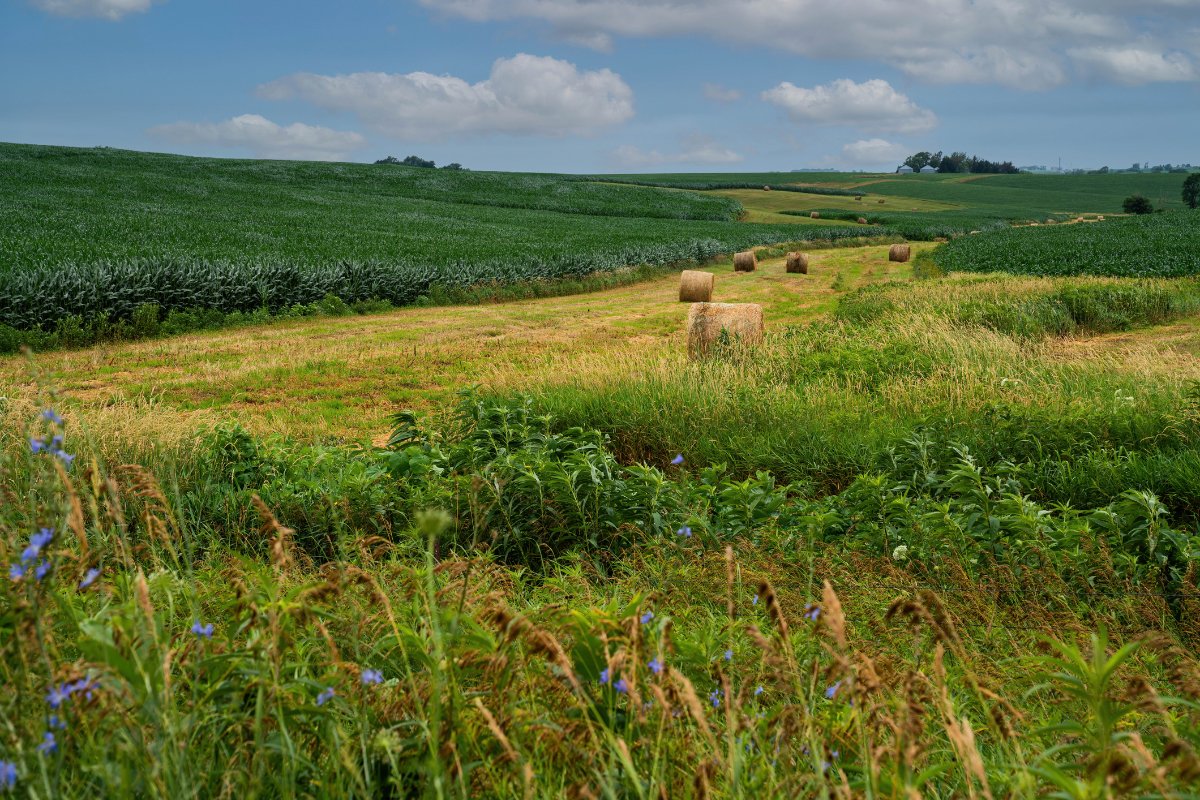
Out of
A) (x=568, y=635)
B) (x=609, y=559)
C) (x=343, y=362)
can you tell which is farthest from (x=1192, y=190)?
(x=568, y=635)

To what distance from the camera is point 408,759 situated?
2.58 meters

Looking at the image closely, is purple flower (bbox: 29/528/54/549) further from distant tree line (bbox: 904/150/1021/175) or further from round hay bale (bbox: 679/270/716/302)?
distant tree line (bbox: 904/150/1021/175)

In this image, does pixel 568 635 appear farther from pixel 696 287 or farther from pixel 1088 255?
pixel 1088 255

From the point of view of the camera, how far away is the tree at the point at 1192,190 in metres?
89.4

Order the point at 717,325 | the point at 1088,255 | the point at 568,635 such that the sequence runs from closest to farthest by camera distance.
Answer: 1. the point at 568,635
2. the point at 717,325
3. the point at 1088,255

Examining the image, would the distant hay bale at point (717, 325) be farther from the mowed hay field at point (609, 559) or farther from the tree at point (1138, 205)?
the tree at point (1138, 205)

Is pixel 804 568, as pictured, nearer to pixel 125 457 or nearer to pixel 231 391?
pixel 125 457

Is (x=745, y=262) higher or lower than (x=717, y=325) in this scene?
higher

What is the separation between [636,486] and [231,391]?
28.5 feet

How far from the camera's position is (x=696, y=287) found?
24.9 metres

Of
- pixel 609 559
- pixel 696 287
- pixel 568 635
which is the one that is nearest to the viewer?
pixel 568 635

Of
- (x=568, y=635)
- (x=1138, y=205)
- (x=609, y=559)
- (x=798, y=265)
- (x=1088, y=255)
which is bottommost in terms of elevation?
(x=609, y=559)

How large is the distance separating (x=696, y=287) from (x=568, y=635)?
73.0 ft

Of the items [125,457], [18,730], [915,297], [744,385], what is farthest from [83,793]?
[915,297]
